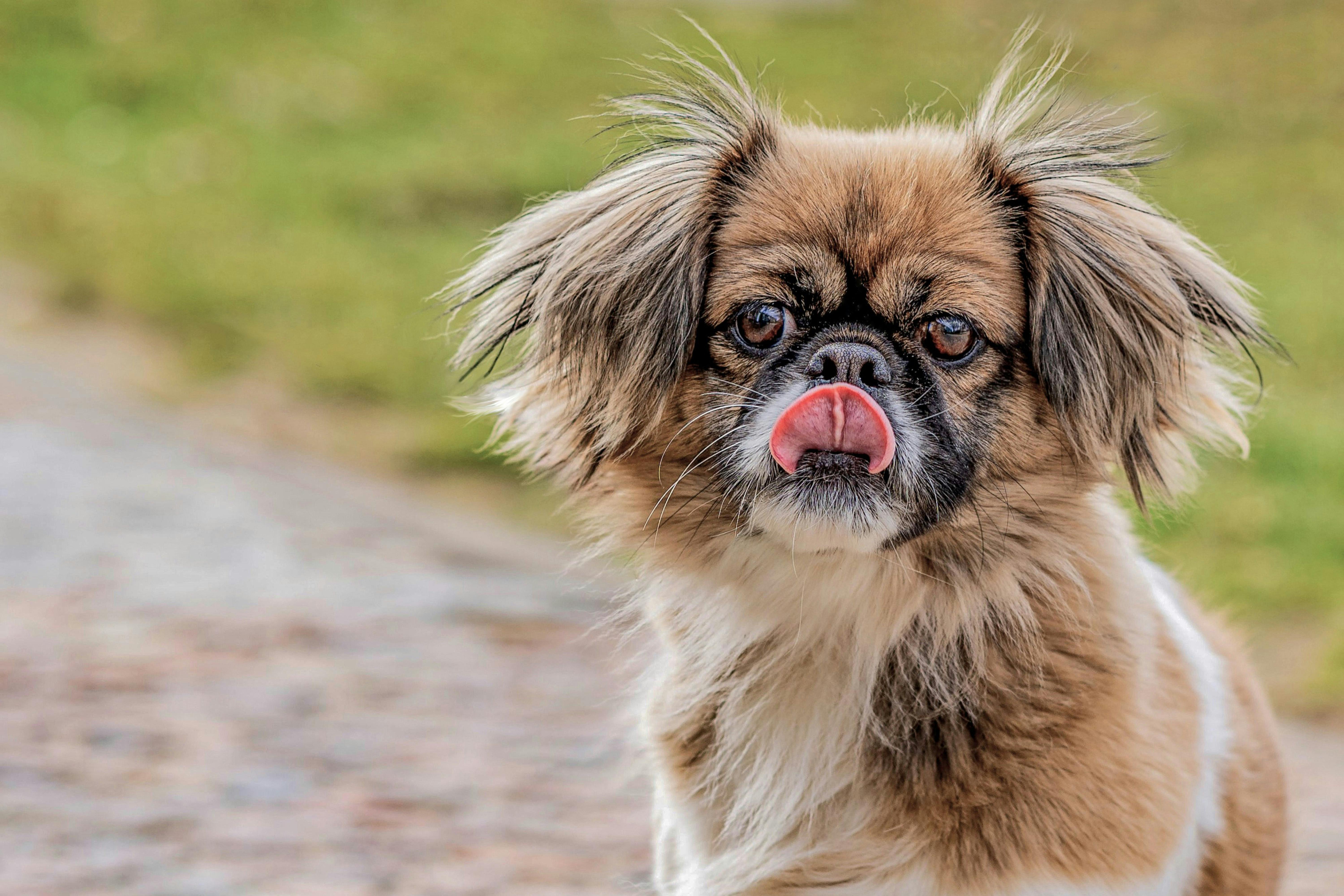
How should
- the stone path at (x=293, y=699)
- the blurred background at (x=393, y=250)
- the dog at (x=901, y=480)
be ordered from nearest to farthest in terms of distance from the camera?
the dog at (x=901, y=480) < the stone path at (x=293, y=699) < the blurred background at (x=393, y=250)

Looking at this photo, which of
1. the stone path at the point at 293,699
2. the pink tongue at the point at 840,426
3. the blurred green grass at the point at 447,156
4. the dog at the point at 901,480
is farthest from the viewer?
the blurred green grass at the point at 447,156

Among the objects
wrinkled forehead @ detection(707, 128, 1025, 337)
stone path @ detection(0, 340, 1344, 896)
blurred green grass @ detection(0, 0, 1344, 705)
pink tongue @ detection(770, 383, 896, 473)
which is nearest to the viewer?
pink tongue @ detection(770, 383, 896, 473)

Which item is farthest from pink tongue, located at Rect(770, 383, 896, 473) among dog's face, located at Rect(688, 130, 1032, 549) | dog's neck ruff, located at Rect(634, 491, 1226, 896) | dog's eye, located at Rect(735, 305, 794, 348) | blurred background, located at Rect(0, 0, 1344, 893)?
blurred background, located at Rect(0, 0, 1344, 893)

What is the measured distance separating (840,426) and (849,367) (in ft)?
0.38

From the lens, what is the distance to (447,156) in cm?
1266

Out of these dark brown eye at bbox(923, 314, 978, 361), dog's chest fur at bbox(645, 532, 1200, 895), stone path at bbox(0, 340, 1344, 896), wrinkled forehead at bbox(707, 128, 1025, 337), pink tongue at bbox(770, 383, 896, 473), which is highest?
wrinkled forehead at bbox(707, 128, 1025, 337)

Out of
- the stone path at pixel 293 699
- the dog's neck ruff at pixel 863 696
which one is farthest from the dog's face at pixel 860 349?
the stone path at pixel 293 699

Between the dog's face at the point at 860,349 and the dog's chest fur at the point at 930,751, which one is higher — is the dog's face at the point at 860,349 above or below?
above

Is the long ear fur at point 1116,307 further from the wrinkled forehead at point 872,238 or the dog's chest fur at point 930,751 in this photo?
the dog's chest fur at point 930,751

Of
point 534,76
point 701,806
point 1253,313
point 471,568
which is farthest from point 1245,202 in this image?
point 701,806

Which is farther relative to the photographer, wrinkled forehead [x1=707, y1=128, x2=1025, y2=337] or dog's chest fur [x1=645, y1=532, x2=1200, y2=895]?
wrinkled forehead [x1=707, y1=128, x2=1025, y2=337]

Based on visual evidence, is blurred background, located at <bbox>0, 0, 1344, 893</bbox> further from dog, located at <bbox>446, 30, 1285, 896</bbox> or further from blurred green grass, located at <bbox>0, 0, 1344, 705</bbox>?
dog, located at <bbox>446, 30, 1285, 896</bbox>

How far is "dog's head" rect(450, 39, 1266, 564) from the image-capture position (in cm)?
299

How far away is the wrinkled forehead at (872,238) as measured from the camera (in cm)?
307
